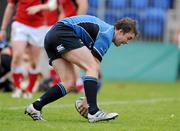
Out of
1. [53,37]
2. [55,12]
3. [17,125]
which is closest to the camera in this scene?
[17,125]

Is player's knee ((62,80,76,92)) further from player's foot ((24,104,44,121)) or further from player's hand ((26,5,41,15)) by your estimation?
player's hand ((26,5,41,15))

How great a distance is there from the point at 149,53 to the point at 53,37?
44.7 feet

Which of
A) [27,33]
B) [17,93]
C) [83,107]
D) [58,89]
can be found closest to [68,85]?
[58,89]

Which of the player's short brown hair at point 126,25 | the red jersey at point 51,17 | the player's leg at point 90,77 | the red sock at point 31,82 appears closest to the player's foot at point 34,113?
the player's leg at point 90,77

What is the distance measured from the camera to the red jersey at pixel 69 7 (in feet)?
49.2

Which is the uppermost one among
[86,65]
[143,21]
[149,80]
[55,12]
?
[86,65]

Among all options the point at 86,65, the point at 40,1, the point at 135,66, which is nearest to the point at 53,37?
the point at 86,65

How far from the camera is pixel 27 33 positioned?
1415cm

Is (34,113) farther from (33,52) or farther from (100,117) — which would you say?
(33,52)

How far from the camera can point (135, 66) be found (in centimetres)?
2291

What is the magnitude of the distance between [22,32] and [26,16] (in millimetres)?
313

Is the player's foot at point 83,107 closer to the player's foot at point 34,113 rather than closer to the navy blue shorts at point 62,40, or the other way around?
the player's foot at point 34,113

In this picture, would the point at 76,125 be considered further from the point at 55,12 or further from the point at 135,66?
the point at 135,66

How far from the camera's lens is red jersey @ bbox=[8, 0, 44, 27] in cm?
1412
